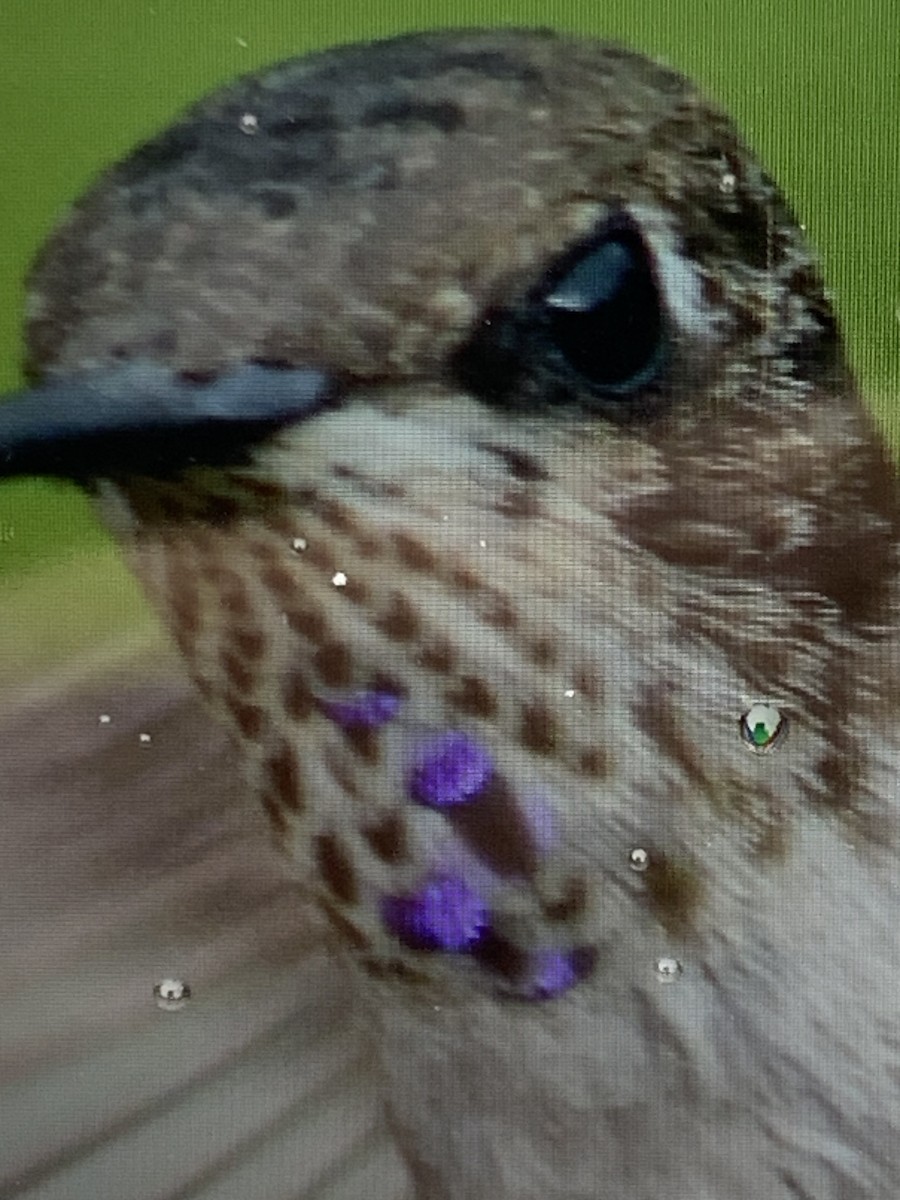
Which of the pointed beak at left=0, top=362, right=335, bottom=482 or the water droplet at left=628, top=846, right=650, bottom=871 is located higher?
the pointed beak at left=0, top=362, right=335, bottom=482

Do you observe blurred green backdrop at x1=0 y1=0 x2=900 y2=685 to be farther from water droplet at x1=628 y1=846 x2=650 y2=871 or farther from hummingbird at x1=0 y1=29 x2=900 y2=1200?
water droplet at x1=628 y1=846 x2=650 y2=871

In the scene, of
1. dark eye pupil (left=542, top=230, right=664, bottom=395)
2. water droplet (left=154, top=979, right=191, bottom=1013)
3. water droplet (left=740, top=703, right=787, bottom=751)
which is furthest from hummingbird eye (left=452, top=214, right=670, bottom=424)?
water droplet (left=154, top=979, right=191, bottom=1013)

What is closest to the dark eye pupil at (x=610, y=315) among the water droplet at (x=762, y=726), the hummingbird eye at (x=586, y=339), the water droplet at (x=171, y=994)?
the hummingbird eye at (x=586, y=339)

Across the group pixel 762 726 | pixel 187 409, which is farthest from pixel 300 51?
pixel 762 726

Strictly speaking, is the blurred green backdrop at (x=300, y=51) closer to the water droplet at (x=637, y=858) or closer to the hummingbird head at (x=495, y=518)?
the hummingbird head at (x=495, y=518)

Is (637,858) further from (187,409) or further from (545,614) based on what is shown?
(187,409)

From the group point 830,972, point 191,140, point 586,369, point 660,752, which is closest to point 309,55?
point 191,140

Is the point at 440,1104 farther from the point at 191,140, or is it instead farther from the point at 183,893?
the point at 191,140

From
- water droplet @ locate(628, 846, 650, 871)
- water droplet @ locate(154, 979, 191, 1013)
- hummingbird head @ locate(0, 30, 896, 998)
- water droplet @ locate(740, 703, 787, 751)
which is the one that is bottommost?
water droplet @ locate(154, 979, 191, 1013)
